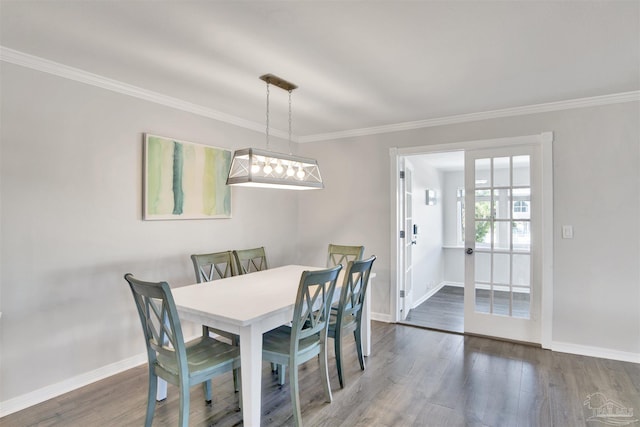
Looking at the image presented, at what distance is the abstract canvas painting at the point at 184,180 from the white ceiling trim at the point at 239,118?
0.36 m

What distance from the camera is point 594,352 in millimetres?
3193

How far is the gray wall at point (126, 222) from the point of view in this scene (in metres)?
2.36

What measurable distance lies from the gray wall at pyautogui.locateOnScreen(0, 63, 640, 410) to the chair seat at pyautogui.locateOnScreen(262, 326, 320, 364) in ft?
4.53

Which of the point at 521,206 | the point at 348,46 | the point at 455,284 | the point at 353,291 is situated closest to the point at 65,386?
the point at 353,291

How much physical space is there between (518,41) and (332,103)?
1628 mm

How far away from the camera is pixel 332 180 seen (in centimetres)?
463

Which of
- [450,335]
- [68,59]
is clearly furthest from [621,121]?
[68,59]

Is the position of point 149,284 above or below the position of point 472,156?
below

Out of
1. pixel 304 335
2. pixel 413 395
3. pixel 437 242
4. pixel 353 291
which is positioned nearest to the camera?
pixel 304 335

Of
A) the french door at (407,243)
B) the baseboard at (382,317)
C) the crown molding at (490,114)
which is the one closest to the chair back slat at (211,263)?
the baseboard at (382,317)

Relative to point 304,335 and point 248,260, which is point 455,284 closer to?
point 248,260

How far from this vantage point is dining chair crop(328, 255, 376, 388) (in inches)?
102

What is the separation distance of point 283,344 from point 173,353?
674 mm

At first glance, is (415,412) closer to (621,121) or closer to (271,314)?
(271,314)
